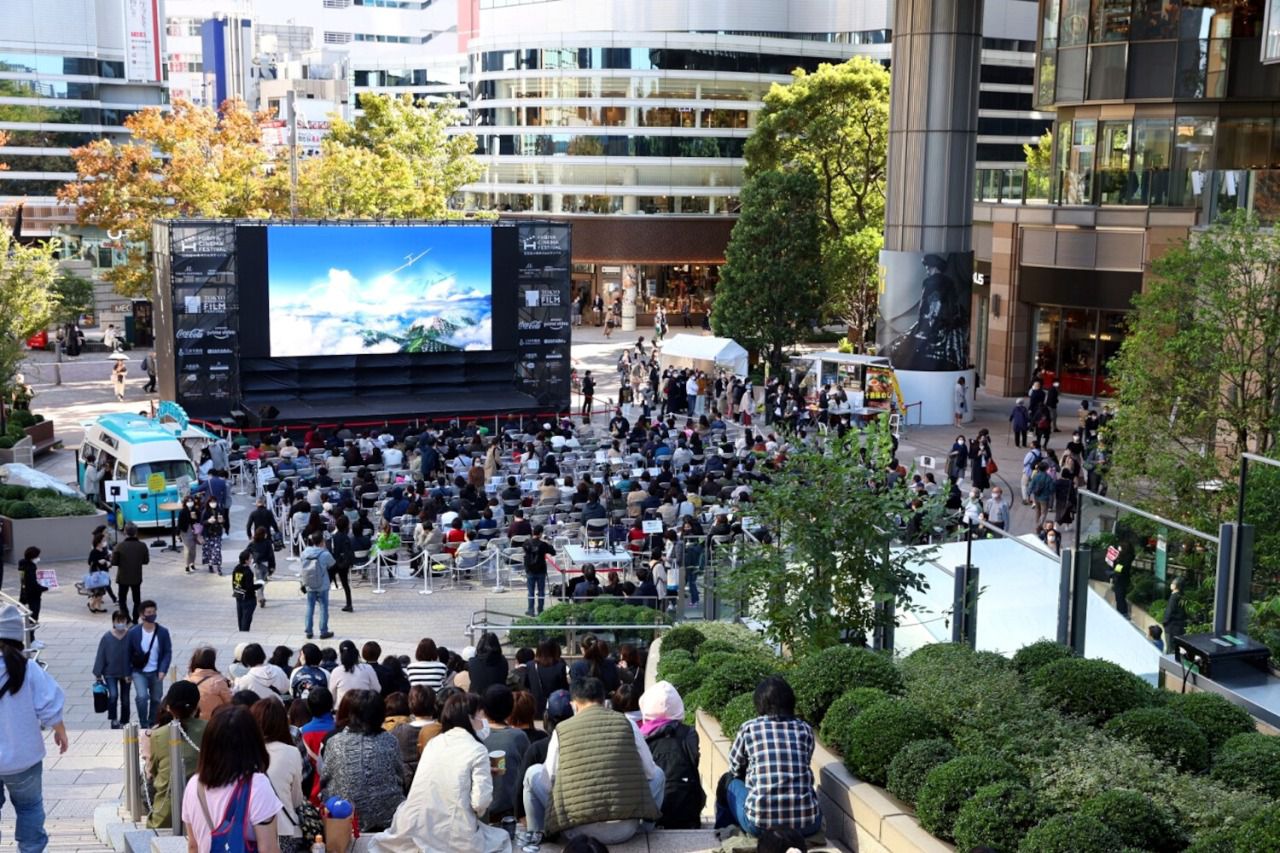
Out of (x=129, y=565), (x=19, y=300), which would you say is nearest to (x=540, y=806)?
(x=129, y=565)

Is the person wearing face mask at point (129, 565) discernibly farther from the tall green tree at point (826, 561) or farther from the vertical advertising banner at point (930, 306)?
the vertical advertising banner at point (930, 306)

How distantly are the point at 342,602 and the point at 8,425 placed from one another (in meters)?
14.9

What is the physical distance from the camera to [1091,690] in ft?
29.3

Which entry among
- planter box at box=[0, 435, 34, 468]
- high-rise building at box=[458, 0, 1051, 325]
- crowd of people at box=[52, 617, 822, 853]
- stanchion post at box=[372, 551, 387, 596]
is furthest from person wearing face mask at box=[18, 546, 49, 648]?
high-rise building at box=[458, 0, 1051, 325]

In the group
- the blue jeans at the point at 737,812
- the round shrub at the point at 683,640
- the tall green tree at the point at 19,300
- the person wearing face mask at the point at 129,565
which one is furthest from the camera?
the tall green tree at the point at 19,300

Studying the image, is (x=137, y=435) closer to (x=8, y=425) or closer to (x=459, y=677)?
(x=8, y=425)

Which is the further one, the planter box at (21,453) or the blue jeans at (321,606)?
the planter box at (21,453)

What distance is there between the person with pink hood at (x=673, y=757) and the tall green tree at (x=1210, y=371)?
34.2 ft

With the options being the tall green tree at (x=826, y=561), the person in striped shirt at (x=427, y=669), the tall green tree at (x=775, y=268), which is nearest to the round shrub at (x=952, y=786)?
the tall green tree at (x=826, y=561)

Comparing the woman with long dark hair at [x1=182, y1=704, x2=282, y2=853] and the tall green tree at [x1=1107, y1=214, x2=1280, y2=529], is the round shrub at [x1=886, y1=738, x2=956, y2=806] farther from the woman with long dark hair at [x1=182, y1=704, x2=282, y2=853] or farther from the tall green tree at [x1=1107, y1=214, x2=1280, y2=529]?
the tall green tree at [x1=1107, y1=214, x2=1280, y2=529]

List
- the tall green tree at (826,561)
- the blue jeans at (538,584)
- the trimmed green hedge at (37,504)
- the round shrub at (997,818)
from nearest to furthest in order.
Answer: the round shrub at (997,818), the tall green tree at (826,561), the blue jeans at (538,584), the trimmed green hedge at (37,504)

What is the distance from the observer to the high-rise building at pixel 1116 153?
1352 inches

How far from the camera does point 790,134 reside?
164 feet

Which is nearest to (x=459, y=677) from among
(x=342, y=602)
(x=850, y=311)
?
(x=342, y=602)
